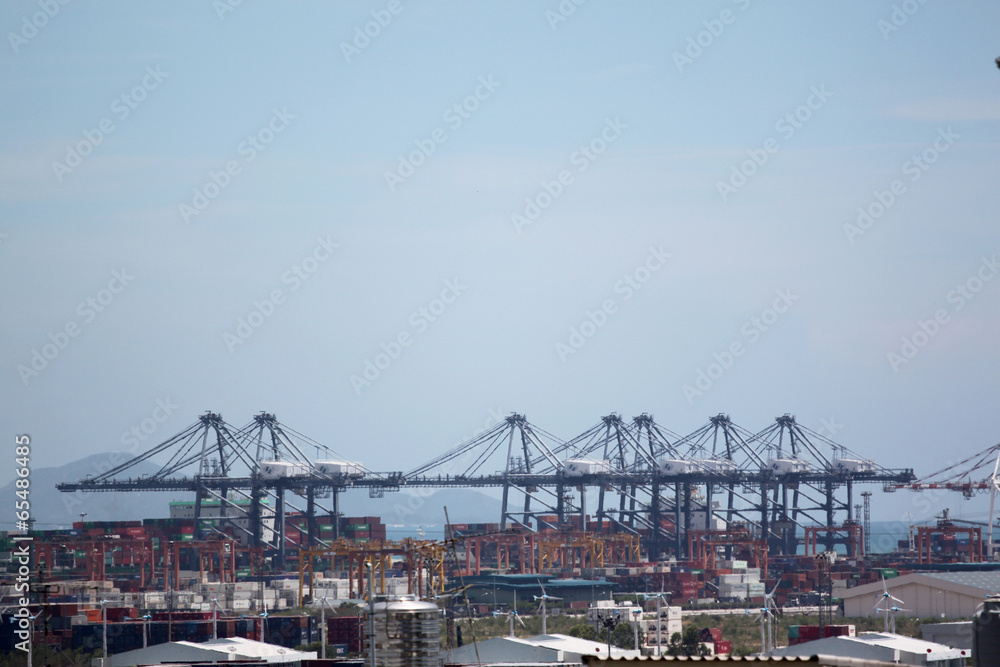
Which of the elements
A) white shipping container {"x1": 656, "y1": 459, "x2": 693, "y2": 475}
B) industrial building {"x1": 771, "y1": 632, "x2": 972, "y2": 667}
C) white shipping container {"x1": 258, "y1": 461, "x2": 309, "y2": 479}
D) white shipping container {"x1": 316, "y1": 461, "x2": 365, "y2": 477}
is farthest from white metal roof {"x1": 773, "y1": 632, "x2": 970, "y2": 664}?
white shipping container {"x1": 656, "y1": 459, "x2": 693, "y2": 475}

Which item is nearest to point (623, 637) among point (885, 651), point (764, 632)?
point (764, 632)

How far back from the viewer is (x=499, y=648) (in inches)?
1873

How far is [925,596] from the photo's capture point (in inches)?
3300

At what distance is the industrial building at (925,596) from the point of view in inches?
3223

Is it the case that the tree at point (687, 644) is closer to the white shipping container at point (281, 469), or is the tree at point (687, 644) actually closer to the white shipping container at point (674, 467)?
the white shipping container at point (281, 469)

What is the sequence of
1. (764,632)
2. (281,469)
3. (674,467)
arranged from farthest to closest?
(674,467)
(281,469)
(764,632)

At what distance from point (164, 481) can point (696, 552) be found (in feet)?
184

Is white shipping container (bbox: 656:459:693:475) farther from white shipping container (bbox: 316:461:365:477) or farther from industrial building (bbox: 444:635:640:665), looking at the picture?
industrial building (bbox: 444:635:640:665)

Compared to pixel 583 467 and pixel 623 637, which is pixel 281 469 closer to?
pixel 583 467

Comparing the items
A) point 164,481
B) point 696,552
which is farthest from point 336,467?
point 696,552

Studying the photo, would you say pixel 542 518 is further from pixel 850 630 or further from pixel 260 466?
pixel 850 630

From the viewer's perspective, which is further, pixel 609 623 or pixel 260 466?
pixel 260 466

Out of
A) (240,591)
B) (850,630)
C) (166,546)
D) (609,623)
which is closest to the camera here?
(609,623)

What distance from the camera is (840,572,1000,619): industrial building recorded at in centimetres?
8188
